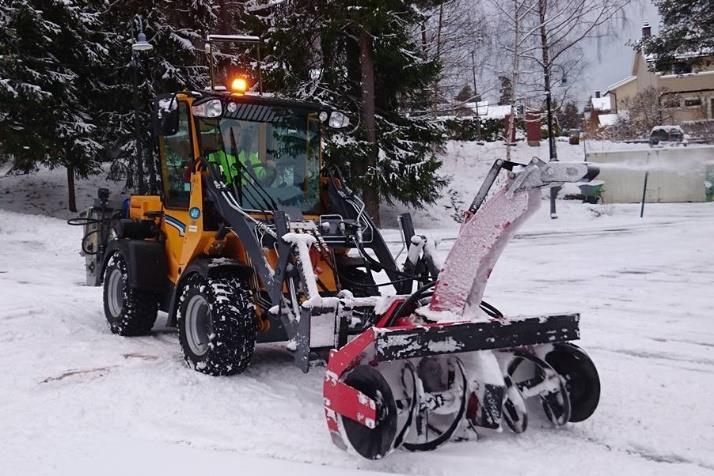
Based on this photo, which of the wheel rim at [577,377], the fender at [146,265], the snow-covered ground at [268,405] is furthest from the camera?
the fender at [146,265]

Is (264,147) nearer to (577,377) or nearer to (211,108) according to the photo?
(211,108)

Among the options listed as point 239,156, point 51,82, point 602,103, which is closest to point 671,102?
point 51,82

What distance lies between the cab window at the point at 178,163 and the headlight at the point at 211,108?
0.38 m

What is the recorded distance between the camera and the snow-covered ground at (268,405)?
4168 millimetres

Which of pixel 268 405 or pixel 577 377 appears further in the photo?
pixel 268 405

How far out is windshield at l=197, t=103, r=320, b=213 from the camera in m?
6.73

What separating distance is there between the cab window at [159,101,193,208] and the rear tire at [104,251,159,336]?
996mm

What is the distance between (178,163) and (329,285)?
2165mm

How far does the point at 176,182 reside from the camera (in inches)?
293

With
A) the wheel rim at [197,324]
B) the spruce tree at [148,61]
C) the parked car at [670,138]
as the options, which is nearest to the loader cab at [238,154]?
the wheel rim at [197,324]

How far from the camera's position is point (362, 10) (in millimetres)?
21109

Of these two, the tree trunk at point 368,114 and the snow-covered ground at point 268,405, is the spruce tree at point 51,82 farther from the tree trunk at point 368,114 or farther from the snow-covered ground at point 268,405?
the snow-covered ground at point 268,405

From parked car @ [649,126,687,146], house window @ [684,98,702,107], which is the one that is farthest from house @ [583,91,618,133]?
parked car @ [649,126,687,146]

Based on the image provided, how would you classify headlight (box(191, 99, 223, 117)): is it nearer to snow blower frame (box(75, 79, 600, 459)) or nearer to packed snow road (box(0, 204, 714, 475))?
snow blower frame (box(75, 79, 600, 459))
